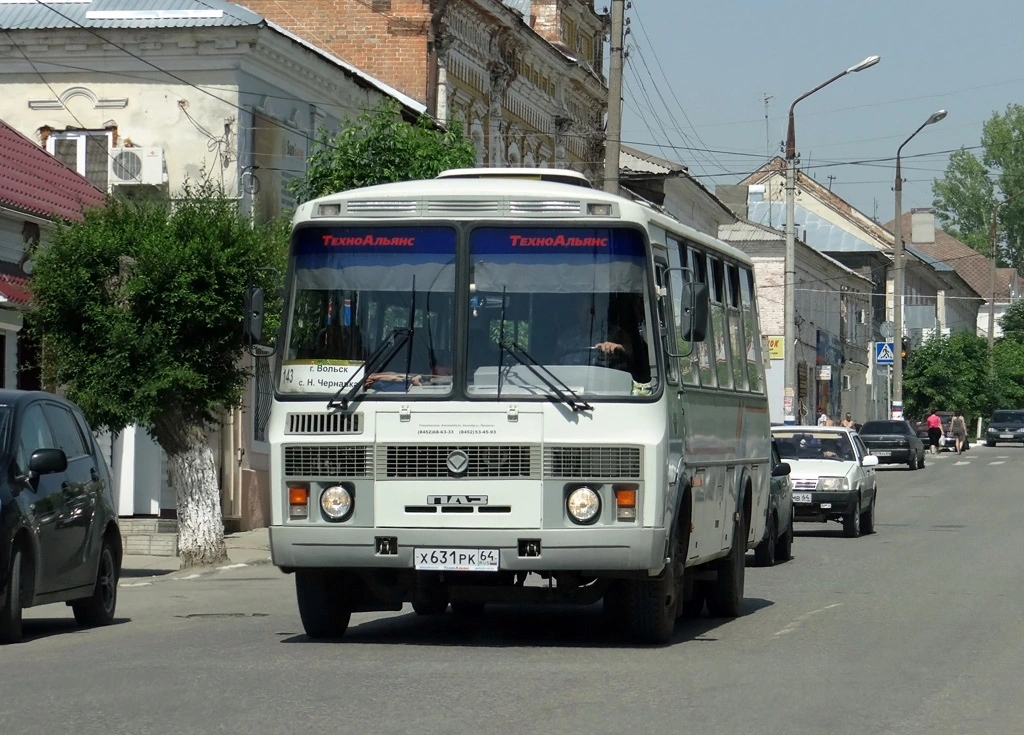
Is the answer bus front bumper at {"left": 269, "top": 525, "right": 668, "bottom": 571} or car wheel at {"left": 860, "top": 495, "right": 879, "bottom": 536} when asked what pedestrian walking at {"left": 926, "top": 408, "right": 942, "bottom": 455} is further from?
bus front bumper at {"left": 269, "top": 525, "right": 668, "bottom": 571}

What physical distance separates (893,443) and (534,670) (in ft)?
151

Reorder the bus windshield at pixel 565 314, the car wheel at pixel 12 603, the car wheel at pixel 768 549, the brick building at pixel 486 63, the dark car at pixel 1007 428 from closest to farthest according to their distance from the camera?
1. the bus windshield at pixel 565 314
2. the car wheel at pixel 12 603
3. the car wheel at pixel 768 549
4. the brick building at pixel 486 63
5. the dark car at pixel 1007 428

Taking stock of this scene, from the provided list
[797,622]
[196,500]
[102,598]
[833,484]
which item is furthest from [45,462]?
[833,484]

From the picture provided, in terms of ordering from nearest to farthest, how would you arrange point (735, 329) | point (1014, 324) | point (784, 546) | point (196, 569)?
1. point (735, 329)
2. point (196, 569)
3. point (784, 546)
4. point (1014, 324)

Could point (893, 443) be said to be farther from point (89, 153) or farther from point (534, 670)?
point (534, 670)

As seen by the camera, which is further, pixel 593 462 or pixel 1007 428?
pixel 1007 428

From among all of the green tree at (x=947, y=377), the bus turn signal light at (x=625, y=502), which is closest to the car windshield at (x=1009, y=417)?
the green tree at (x=947, y=377)

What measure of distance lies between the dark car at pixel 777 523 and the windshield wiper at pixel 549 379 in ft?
31.0

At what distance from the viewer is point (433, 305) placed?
1198cm

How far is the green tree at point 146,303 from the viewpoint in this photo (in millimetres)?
19703

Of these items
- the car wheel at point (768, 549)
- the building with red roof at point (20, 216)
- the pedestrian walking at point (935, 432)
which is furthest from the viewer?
the pedestrian walking at point (935, 432)

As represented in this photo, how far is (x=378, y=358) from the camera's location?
1198cm

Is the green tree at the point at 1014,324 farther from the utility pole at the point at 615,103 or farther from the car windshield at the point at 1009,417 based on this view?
the utility pole at the point at 615,103

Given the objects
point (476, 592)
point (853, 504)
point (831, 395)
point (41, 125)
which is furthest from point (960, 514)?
point (831, 395)
